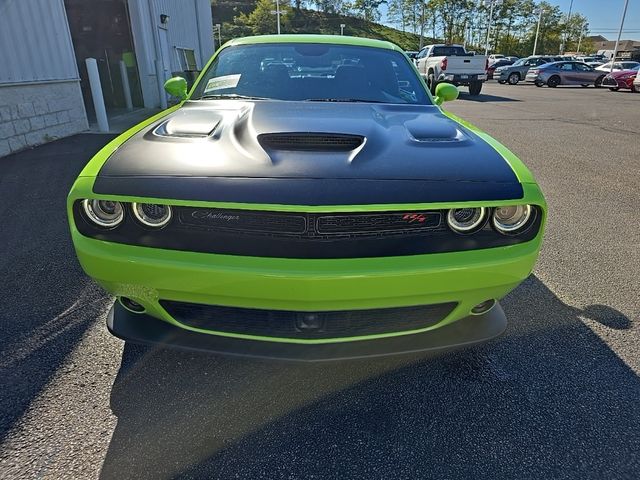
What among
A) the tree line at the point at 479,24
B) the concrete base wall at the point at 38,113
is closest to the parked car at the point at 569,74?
the concrete base wall at the point at 38,113

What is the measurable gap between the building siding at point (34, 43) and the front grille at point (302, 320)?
703 cm

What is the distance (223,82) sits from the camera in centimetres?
305

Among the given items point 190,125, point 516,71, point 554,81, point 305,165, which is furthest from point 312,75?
point 516,71

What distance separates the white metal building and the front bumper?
10.4 ft

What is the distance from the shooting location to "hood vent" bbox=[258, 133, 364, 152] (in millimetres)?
1853

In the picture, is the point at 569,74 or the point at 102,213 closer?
the point at 102,213

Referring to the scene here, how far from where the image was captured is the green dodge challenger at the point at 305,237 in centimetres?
159

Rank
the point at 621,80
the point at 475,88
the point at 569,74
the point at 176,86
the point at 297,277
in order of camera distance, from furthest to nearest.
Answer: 1. the point at 569,74
2. the point at 621,80
3. the point at 475,88
4. the point at 176,86
5. the point at 297,277

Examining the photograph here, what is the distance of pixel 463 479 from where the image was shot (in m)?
1.64

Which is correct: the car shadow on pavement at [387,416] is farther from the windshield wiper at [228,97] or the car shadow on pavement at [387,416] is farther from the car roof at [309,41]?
the car roof at [309,41]

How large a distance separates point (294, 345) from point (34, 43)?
828cm

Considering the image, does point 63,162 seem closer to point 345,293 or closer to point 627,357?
point 345,293

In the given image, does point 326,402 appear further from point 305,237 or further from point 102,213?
point 102,213

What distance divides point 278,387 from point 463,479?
2.88ft
